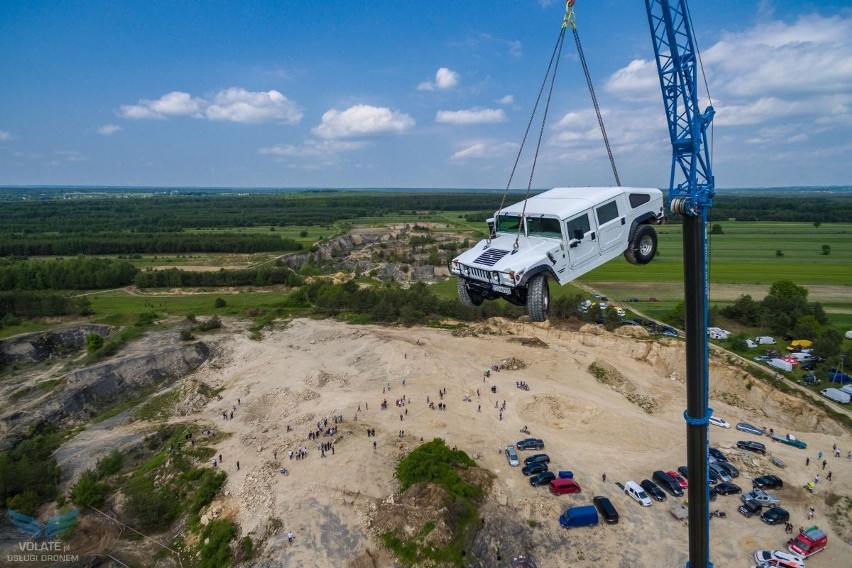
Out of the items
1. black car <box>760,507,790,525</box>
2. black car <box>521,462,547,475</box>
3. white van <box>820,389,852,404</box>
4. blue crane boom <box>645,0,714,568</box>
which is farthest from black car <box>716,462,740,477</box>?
blue crane boom <box>645,0,714,568</box>

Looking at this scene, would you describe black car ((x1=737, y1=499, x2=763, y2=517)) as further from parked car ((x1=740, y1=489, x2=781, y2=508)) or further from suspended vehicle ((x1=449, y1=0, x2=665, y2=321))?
suspended vehicle ((x1=449, y1=0, x2=665, y2=321))

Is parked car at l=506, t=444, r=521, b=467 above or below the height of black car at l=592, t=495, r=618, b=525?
above

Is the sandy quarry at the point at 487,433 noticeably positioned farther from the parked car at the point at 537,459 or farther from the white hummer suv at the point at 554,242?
the white hummer suv at the point at 554,242

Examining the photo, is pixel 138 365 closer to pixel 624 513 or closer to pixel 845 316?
pixel 624 513

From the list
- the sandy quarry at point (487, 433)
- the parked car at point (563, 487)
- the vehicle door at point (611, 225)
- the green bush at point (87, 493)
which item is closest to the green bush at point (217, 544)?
the sandy quarry at point (487, 433)

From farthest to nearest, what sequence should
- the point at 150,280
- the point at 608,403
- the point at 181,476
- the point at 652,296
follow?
1. the point at 150,280
2. the point at 652,296
3. the point at 608,403
4. the point at 181,476

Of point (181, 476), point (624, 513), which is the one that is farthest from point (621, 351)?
point (181, 476)
